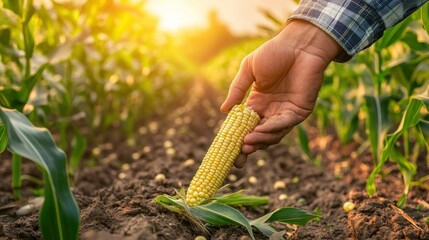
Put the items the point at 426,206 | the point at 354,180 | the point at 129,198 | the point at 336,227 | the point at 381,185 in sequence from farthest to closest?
the point at 354,180, the point at 381,185, the point at 426,206, the point at 336,227, the point at 129,198

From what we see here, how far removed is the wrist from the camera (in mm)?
2391

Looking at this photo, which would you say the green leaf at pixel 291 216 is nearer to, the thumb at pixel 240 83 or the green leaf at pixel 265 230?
the green leaf at pixel 265 230

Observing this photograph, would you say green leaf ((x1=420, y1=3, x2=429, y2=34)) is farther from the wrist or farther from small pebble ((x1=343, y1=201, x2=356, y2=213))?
small pebble ((x1=343, y1=201, x2=356, y2=213))

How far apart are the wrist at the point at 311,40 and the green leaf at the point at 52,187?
50.4 inches

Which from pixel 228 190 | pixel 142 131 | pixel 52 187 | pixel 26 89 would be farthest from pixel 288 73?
pixel 142 131

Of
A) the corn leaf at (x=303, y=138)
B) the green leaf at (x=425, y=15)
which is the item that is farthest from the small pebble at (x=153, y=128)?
the green leaf at (x=425, y=15)

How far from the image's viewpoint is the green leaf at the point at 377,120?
133 inches

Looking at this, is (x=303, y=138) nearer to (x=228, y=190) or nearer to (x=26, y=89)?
(x=228, y=190)

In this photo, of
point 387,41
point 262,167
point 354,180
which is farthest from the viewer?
point 262,167

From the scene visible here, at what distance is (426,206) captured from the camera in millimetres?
2859

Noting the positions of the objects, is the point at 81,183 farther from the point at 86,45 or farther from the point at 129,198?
→ the point at 129,198

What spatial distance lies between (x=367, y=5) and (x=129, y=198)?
148 cm

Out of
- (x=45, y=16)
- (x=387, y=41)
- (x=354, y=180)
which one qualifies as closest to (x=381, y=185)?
(x=354, y=180)

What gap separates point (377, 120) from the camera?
11.4 feet
